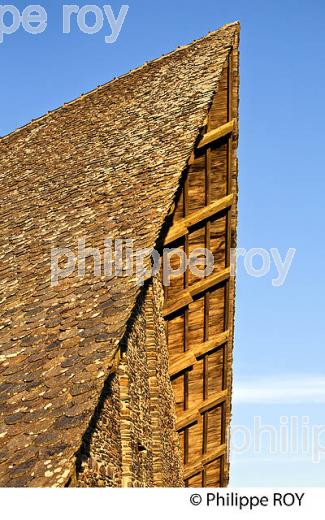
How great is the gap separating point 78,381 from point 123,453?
1.52m

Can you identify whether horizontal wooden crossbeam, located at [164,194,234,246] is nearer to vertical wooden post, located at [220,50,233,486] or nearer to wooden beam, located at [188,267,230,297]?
vertical wooden post, located at [220,50,233,486]

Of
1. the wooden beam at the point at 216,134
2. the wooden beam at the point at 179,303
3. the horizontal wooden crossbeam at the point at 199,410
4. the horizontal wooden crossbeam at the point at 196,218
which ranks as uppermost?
the wooden beam at the point at 216,134

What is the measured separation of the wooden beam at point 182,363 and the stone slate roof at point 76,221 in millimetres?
3204

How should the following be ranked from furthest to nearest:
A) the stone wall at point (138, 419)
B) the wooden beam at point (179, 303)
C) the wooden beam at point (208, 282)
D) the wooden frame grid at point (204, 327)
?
the wooden beam at point (208, 282) < the wooden beam at point (179, 303) < the wooden frame grid at point (204, 327) < the stone wall at point (138, 419)

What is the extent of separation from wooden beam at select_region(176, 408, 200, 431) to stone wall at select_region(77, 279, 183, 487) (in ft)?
3.91

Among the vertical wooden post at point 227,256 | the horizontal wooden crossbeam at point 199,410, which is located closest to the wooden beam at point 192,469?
the vertical wooden post at point 227,256

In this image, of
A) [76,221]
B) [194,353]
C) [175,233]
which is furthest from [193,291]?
[76,221]

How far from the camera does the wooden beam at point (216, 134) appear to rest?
423 inches

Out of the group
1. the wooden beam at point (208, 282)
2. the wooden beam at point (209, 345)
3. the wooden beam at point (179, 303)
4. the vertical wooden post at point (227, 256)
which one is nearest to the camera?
the wooden beam at point (179, 303)

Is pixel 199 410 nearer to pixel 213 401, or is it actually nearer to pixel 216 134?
pixel 213 401

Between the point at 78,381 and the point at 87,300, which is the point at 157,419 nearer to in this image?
the point at 87,300

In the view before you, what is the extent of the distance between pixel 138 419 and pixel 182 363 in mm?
3638

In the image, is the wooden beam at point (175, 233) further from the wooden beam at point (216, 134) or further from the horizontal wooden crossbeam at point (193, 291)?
the wooden beam at point (216, 134)

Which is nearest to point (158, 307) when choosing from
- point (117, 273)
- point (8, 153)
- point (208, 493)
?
point (117, 273)
